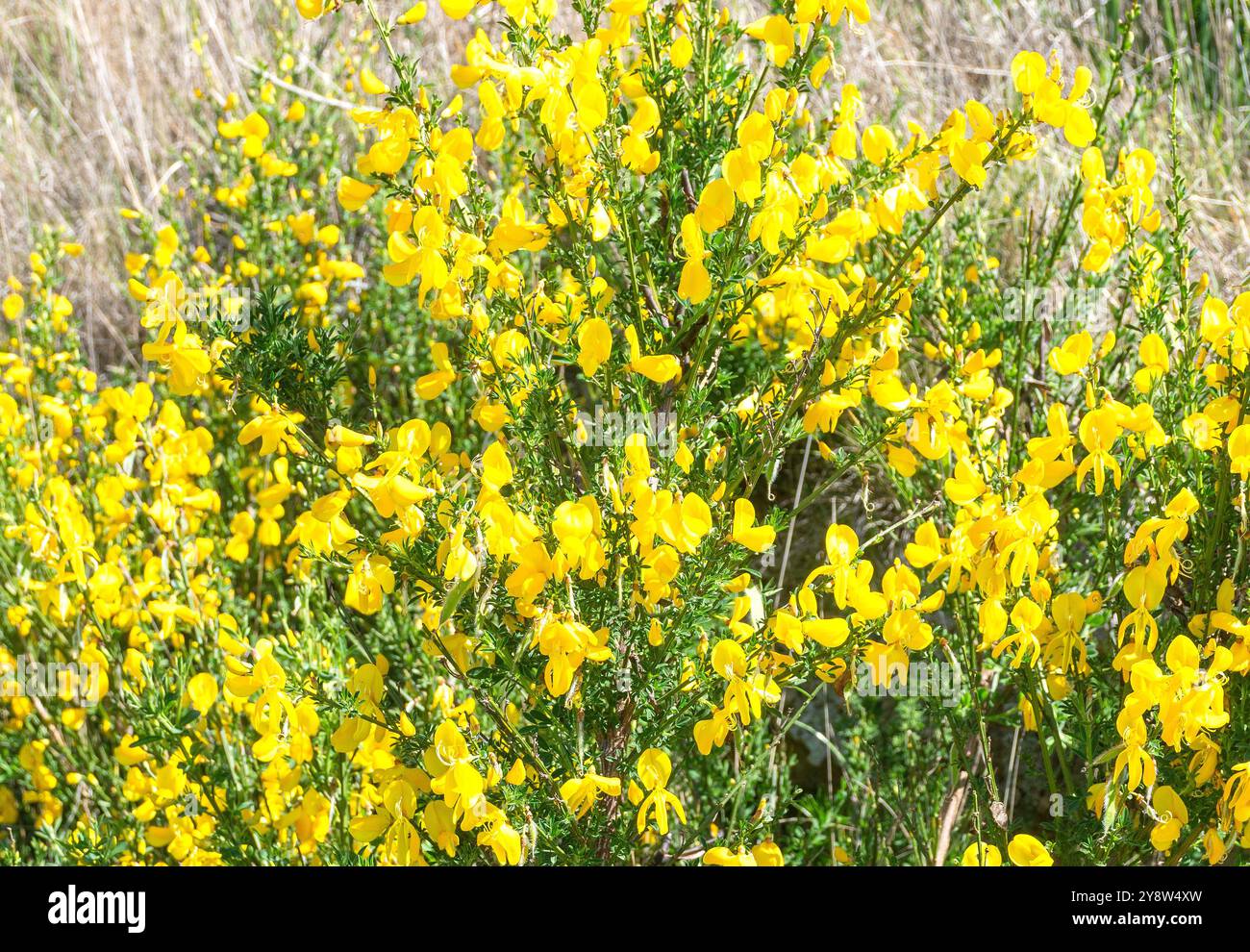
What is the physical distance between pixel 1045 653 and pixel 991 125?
676 millimetres

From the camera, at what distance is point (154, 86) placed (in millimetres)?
4988

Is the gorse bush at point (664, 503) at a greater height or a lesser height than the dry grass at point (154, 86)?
lesser

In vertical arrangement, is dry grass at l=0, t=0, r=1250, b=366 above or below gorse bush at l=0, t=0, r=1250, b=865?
above

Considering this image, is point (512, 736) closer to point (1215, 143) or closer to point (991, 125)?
point (991, 125)

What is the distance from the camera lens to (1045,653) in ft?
5.06

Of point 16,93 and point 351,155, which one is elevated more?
point 16,93

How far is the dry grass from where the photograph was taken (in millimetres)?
3973

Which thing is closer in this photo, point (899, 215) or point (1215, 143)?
point (899, 215)

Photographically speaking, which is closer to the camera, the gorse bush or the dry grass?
the gorse bush

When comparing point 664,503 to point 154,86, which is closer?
point 664,503

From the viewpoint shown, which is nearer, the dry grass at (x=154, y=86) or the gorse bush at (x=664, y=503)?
the gorse bush at (x=664, y=503)

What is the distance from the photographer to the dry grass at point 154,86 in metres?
3.97

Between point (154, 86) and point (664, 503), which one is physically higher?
point (154, 86)
